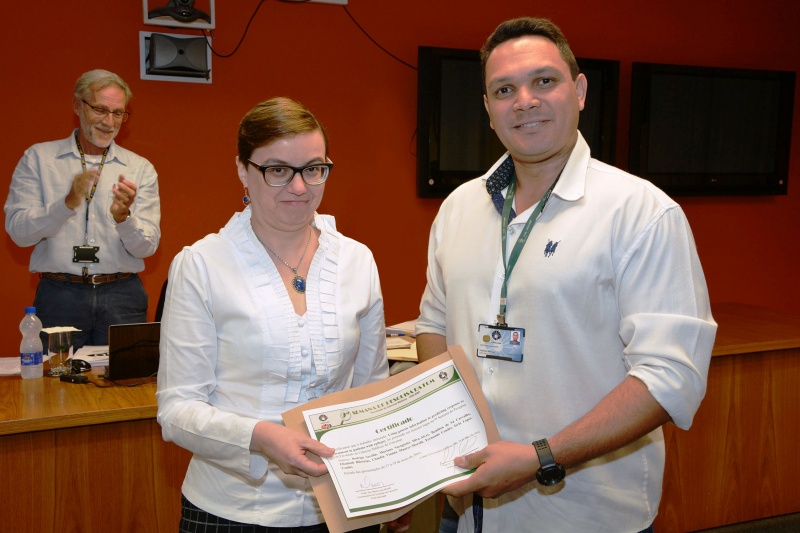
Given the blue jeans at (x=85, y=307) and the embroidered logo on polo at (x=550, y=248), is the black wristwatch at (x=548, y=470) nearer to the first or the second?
the embroidered logo on polo at (x=550, y=248)

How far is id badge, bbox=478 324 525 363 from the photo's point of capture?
158 centimetres

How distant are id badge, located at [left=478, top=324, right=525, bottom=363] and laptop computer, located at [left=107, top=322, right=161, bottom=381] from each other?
5.11 ft

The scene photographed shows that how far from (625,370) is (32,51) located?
150 inches

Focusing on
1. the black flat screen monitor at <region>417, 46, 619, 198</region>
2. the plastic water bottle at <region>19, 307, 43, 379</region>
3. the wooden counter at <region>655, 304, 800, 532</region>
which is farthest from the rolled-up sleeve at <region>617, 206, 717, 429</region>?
the black flat screen monitor at <region>417, 46, 619, 198</region>

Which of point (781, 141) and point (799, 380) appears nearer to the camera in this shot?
point (799, 380)

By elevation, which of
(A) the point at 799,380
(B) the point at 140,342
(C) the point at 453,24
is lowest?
(A) the point at 799,380

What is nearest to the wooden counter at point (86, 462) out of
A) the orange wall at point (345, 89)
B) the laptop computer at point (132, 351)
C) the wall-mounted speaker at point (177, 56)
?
the laptop computer at point (132, 351)

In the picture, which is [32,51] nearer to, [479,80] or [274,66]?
[274,66]

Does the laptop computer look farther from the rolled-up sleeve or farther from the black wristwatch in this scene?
the rolled-up sleeve

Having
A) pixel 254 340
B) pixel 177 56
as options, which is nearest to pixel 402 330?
pixel 254 340

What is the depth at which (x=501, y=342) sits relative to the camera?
159 cm

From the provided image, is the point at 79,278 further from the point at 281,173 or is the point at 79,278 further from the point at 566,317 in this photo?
the point at 566,317

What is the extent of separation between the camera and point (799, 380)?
11.8 feet

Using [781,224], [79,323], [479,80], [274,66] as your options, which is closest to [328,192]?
[274,66]
